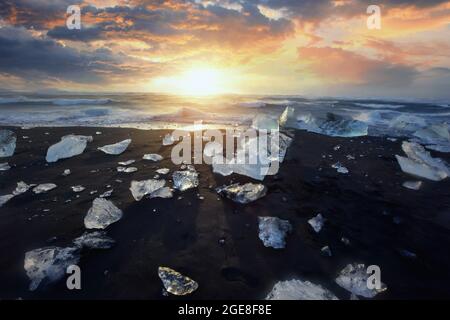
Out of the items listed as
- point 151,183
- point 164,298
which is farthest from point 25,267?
point 151,183

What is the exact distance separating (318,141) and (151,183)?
14.4ft

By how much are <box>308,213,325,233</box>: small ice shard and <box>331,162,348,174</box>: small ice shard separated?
1764mm

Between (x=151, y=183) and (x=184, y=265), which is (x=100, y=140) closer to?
(x=151, y=183)

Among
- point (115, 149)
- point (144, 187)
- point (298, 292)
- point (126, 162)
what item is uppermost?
point (115, 149)

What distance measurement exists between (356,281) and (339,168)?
9.30 ft

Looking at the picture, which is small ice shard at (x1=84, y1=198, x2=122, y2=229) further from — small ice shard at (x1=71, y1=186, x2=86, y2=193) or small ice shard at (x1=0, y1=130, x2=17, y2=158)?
small ice shard at (x1=0, y1=130, x2=17, y2=158)

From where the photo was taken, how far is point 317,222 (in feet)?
9.93

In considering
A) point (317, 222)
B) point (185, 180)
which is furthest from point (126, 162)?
point (317, 222)

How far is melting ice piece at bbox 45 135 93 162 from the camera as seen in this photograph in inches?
198

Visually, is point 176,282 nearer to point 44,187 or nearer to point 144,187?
point 144,187

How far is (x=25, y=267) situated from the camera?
2.31 m

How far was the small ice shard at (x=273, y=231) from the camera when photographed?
2.68 m

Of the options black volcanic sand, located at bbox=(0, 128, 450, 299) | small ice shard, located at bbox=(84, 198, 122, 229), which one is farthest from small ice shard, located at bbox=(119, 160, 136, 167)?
small ice shard, located at bbox=(84, 198, 122, 229)
